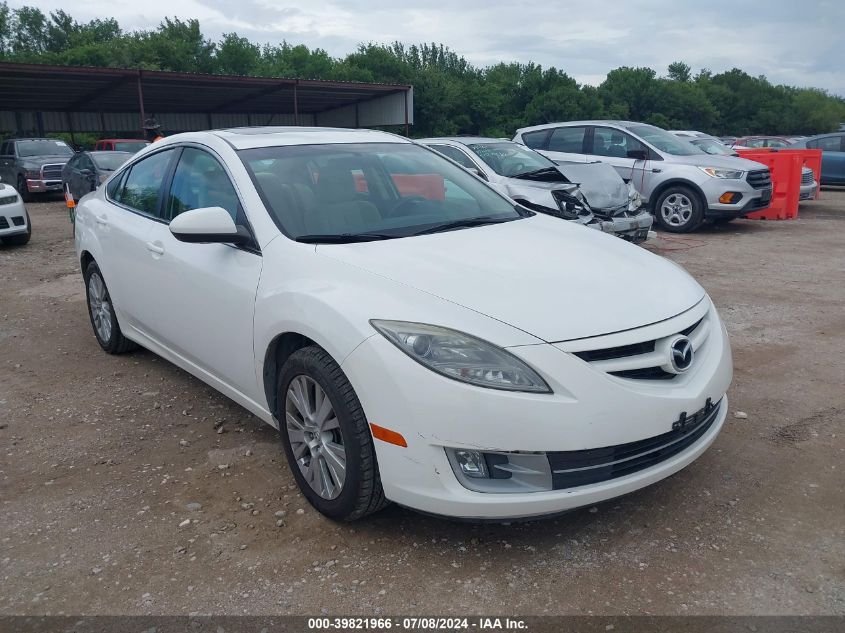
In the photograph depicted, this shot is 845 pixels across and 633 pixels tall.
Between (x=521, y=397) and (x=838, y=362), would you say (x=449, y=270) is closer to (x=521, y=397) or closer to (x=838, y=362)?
(x=521, y=397)

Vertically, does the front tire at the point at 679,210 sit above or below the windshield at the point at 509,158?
below

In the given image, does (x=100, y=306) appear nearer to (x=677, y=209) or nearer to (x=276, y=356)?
(x=276, y=356)

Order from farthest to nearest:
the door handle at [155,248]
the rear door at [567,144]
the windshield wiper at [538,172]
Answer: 1. the rear door at [567,144]
2. the windshield wiper at [538,172]
3. the door handle at [155,248]

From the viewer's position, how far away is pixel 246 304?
324 cm

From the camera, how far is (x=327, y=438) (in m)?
2.87

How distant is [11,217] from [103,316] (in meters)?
6.30

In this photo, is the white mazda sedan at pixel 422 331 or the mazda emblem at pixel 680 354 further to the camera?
the mazda emblem at pixel 680 354

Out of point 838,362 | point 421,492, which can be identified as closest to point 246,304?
point 421,492

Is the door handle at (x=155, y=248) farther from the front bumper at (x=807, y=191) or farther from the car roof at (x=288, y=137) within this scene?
the front bumper at (x=807, y=191)

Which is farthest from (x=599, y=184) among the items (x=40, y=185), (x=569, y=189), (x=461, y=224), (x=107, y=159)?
(x=40, y=185)

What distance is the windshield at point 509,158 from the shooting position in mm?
9430

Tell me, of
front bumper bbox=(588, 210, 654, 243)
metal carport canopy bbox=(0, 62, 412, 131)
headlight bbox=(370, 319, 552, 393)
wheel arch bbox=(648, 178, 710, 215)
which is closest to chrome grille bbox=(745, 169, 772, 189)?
wheel arch bbox=(648, 178, 710, 215)

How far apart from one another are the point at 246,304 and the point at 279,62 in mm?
55098

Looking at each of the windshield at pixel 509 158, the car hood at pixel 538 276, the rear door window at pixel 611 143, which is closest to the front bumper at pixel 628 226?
the windshield at pixel 509 158
